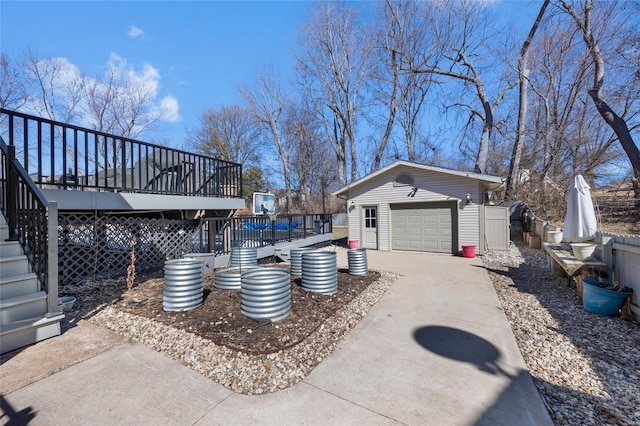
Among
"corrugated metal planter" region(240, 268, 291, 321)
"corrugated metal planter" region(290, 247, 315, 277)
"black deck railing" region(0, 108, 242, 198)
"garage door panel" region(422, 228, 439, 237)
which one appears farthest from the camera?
"garage door panel" region(422, 228, 439, 237)

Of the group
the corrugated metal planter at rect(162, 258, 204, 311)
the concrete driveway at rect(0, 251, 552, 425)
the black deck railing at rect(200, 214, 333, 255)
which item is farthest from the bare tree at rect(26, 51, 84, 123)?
the concrete driveway at rect(0, 251, 552, 425)

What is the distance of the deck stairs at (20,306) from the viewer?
2.76 meters

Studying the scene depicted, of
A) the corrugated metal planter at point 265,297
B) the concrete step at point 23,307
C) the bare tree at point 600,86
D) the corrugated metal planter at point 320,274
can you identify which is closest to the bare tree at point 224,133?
the bare tree at point 600,86

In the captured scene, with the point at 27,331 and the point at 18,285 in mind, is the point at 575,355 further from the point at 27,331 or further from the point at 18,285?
the point at 18,285

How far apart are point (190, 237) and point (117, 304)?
10.1 ft

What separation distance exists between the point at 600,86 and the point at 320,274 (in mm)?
14570

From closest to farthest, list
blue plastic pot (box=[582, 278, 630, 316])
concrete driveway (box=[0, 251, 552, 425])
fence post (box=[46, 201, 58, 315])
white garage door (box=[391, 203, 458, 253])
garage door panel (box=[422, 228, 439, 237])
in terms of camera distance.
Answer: concrete driveway (box=[0, 251, 552, 425])
fence post (box=[46, 201, 58, 315])
blue plastic pot (box=[582, 278, 630, 316])
white garage door (box=[391, 203, 458, 253])
garage door panel (box=[422, 228, 439, 237])

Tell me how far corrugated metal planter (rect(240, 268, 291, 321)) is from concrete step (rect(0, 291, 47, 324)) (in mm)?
2124

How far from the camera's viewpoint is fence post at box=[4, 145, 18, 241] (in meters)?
3.45

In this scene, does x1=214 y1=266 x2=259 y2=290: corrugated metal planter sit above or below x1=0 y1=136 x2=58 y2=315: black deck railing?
below

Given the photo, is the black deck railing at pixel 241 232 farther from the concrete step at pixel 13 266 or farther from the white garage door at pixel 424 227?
the white garage door at pixel 424 227

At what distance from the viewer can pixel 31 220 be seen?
3.30 meters

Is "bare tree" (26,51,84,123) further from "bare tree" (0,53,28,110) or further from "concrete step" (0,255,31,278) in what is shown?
"concrete step" (0,255,31,278)

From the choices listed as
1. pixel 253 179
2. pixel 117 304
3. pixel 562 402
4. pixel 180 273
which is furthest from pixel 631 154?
pixel 253 179
